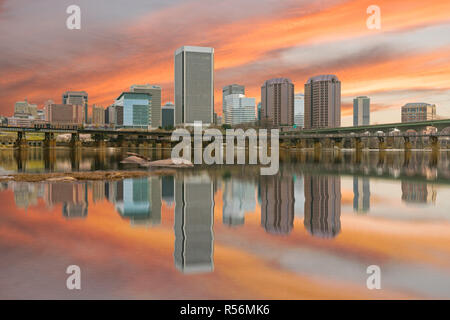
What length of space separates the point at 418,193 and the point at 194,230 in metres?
19.8

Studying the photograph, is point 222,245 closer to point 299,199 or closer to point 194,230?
point 194,230

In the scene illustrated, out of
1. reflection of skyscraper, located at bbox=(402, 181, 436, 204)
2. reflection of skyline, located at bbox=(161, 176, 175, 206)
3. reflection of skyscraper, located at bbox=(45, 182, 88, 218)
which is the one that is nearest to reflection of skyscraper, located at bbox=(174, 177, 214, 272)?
reflection of skyline, located at bbox=(161, 176, 175, 206)

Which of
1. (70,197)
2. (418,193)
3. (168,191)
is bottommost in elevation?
(418,193)

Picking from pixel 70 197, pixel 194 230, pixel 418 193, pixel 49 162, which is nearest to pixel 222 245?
pixel 194 230

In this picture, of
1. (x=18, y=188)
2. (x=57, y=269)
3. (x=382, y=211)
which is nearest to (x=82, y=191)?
(x=18, y=188)

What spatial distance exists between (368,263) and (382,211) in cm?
972

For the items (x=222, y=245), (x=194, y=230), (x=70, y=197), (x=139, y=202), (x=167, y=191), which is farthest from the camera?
(x=167, y=191)

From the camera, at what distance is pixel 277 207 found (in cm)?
2045

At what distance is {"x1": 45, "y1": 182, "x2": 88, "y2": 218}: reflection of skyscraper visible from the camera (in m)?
18.5

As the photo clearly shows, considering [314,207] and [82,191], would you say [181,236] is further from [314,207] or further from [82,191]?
[82,191]

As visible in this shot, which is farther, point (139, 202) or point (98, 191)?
point (98, 191)

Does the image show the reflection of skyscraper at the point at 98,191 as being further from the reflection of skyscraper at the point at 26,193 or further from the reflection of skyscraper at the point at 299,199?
the reflection of skyscraper at the point at 299,199

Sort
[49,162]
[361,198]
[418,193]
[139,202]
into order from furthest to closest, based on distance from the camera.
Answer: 1. [49,162]
2. [418,193]
3. [361,198]
4. [139,202]

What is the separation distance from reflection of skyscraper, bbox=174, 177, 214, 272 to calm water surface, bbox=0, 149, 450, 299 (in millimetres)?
56
